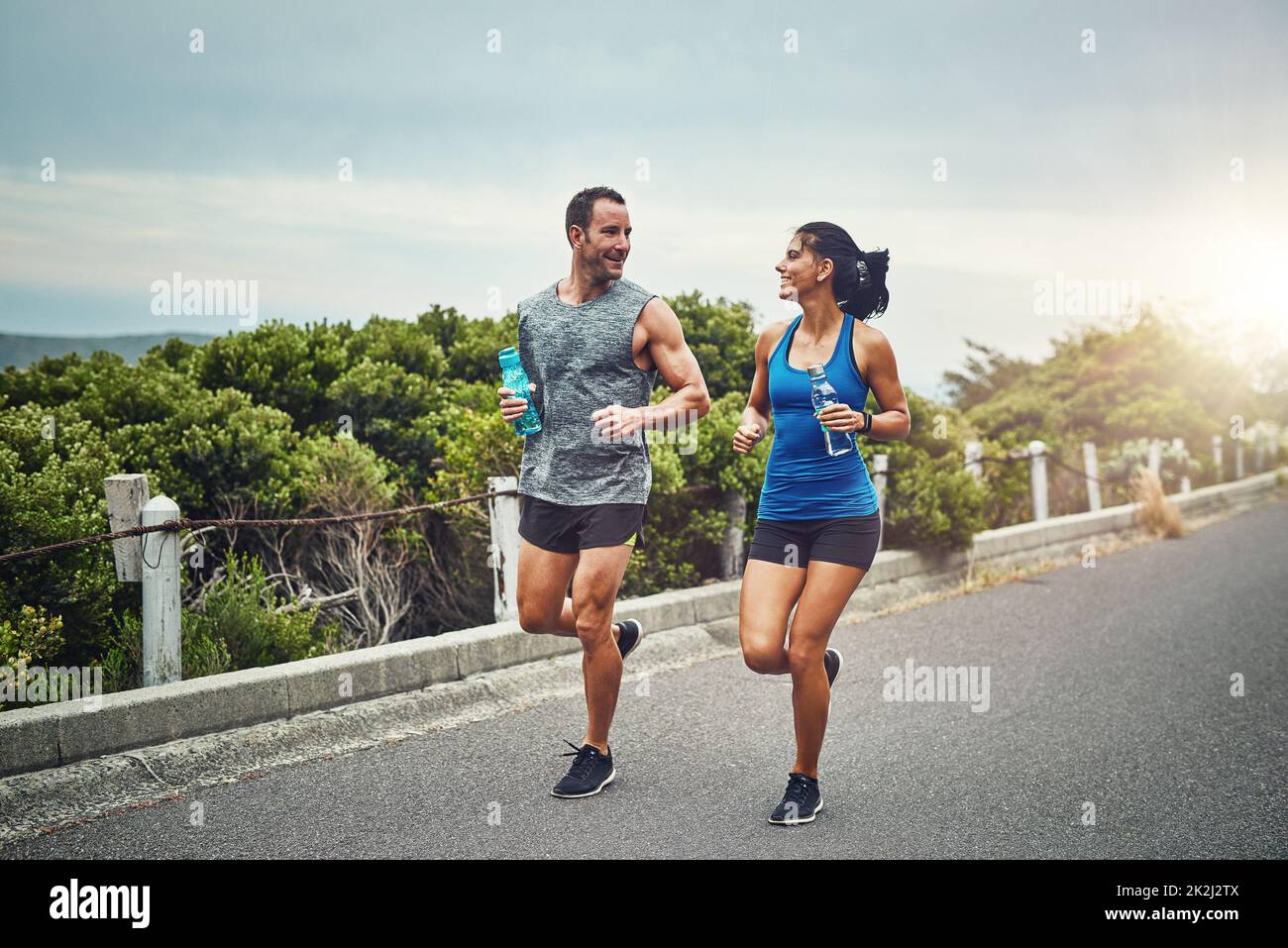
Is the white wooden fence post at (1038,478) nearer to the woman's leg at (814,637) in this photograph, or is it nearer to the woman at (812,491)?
the woman at (812,491)

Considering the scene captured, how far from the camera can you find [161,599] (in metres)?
5.71

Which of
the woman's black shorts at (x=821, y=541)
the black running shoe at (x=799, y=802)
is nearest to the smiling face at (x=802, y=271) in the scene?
the woman's black shorts at (x=821, y=541)

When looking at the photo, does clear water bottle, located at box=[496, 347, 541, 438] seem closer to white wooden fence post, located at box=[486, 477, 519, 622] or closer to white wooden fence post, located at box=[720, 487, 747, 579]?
white wooden fence post, located at box=[486, 477, 519, 622]

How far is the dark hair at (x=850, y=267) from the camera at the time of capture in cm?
467

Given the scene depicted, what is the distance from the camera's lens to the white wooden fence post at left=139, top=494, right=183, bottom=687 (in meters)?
5.68

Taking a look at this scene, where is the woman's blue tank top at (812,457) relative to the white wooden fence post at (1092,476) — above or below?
above

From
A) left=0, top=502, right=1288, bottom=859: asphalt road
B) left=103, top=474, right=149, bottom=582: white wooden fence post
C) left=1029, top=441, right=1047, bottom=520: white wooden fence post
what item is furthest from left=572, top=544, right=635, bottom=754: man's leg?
left=1029, top=441, right=1047, bottom=520: white wooden fence post

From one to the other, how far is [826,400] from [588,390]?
903 mm

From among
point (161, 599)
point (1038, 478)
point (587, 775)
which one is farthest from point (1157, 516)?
point (161, 599)

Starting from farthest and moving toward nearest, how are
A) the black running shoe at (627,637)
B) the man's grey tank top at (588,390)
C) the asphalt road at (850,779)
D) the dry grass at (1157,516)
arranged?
1. the dry grass at (1157,516)
2. the black running shoe at (627,637)
3. the man's grey tank top at (588,390)
4. the asphalt road at (850,779)

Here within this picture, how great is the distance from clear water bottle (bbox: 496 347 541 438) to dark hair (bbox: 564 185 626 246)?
54cm

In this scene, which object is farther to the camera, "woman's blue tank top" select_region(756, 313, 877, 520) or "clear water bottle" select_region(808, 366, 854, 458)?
"woman's blue tank top" select_region(756, 313, 877, 520)

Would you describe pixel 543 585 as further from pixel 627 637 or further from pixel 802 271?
pixel 802 271

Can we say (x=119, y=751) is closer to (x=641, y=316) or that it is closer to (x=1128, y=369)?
(x=641, y=316)
